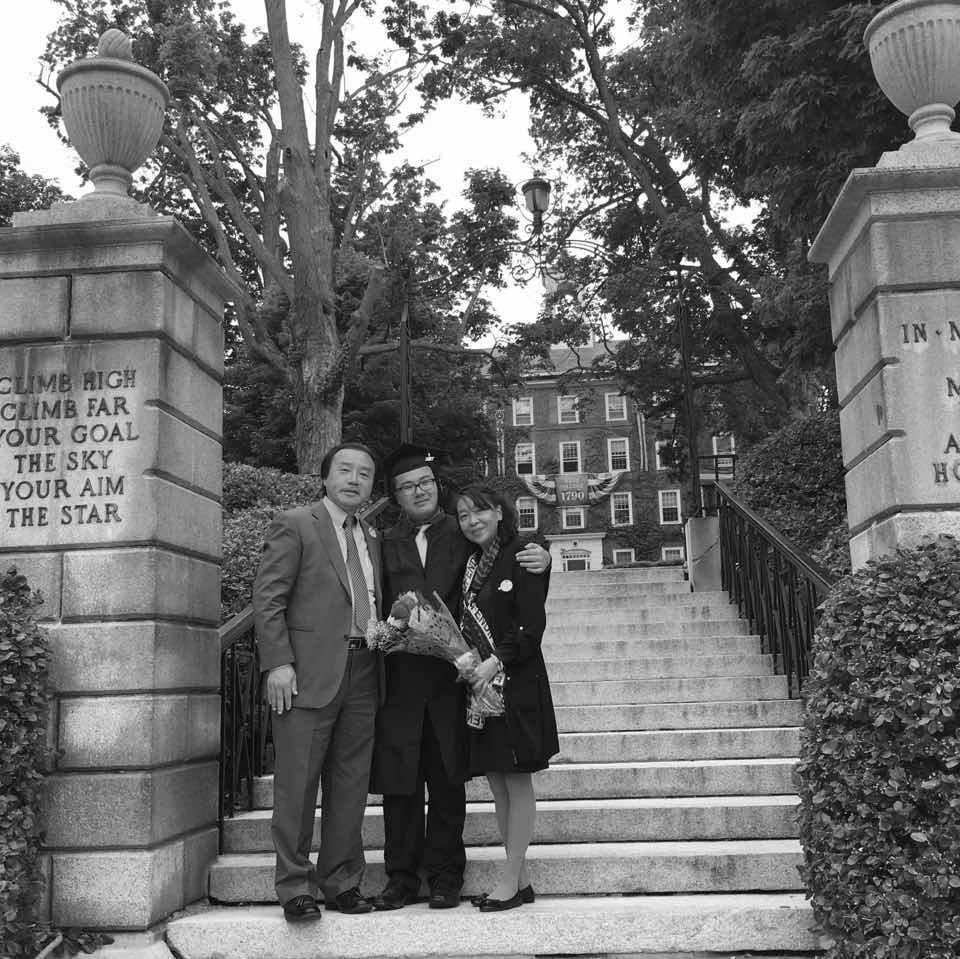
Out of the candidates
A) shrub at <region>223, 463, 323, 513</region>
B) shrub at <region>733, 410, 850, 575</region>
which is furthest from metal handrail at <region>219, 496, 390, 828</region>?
shrub at <region>733, 410, 850, 575</region>

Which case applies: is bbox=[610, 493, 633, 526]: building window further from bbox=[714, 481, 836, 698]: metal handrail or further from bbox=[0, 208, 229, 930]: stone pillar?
bbox=[0, 208, 229, 930]: stone pillar

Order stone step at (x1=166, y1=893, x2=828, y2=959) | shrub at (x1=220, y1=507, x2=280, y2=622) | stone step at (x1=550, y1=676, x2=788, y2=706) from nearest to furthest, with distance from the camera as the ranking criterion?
stone step at (x1=166, y1=893, x2=828, y2=959) < stone step at (x1=550, y1=676, x2=788, y2=706) < shrub at (x1=220, y1=507, x2=280, y2=622)

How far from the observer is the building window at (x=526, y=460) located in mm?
48375

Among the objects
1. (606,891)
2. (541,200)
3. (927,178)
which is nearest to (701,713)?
(606,891)

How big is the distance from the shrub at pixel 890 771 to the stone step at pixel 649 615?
4.39 metres

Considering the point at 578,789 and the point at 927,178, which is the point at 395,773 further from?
the point at 927,178

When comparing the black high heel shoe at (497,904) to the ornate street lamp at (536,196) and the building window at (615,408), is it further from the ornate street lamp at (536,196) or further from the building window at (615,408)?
the building window at (615,408)

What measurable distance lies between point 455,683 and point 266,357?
11.6 metres

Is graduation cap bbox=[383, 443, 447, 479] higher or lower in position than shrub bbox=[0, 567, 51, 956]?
higher

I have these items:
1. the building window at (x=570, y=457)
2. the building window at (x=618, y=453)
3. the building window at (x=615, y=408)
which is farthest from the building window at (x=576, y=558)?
the building window at (x=615, y=408)

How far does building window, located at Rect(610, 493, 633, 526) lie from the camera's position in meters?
46.6

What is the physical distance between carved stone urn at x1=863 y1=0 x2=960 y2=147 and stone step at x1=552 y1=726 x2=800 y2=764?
10.3ft

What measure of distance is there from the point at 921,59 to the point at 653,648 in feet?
14.4

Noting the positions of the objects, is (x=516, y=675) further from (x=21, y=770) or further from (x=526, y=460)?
(x=526, y=460)
